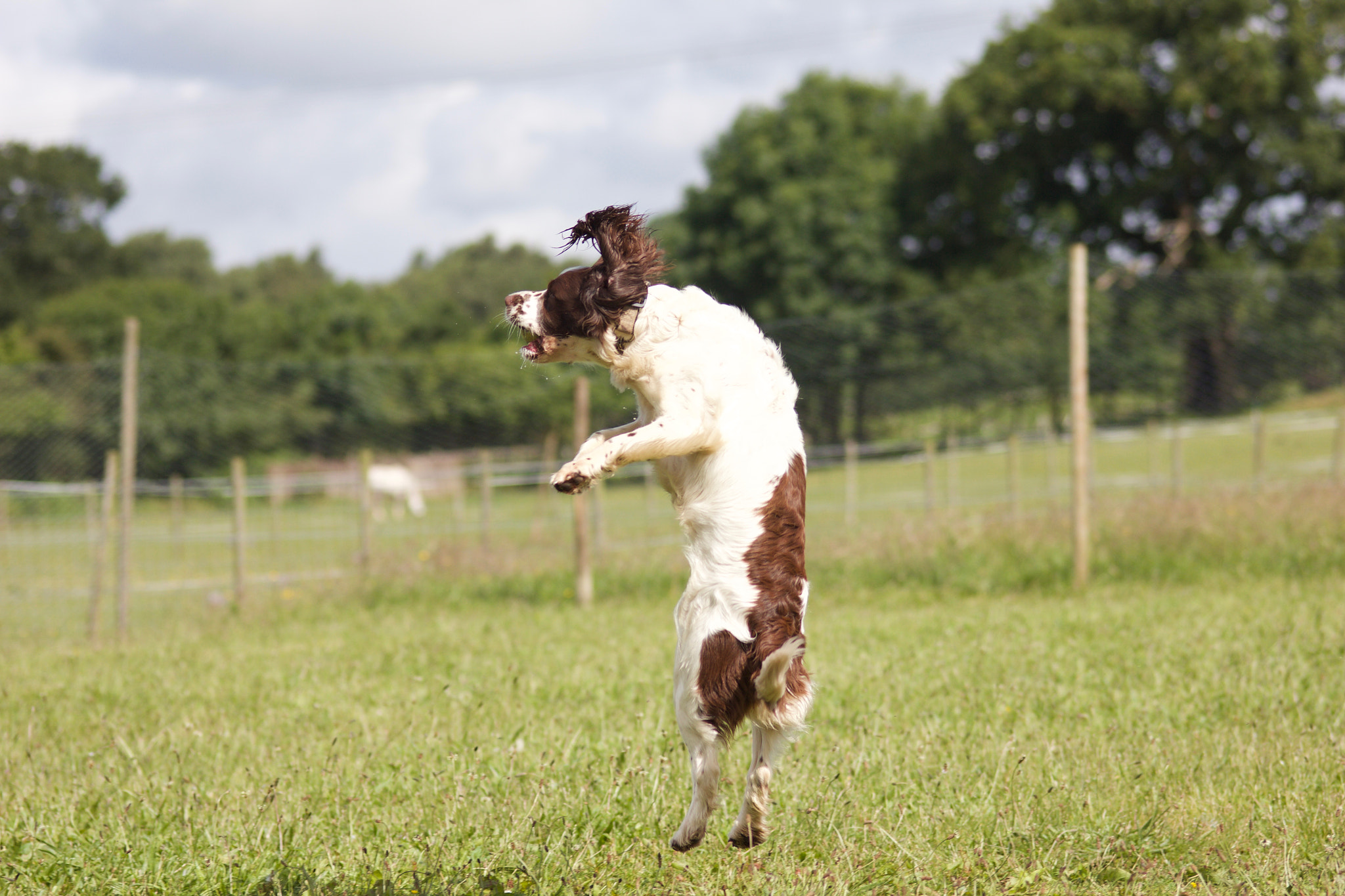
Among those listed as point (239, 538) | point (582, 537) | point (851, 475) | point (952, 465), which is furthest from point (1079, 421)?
point (239, 538)

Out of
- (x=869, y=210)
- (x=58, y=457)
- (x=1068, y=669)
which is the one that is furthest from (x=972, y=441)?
(x=869, y=210)

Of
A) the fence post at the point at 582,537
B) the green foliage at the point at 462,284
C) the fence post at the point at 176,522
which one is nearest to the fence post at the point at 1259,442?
the fence post at the point at 582,537

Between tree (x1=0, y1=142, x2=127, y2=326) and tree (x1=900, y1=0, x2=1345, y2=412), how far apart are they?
→ 34144 millimetres

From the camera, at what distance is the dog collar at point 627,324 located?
2.63 metres

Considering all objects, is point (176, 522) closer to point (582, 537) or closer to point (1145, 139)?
point (582, 537)

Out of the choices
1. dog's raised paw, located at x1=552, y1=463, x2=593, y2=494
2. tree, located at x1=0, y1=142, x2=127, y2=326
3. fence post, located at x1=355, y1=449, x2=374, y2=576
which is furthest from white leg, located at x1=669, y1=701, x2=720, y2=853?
tree, located at x1=0, y1=142, x2=127, y2=326

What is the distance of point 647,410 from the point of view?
8.82 ft

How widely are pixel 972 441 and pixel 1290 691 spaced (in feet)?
41.0

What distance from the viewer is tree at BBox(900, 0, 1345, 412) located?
106ft

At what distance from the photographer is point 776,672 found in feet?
8.06

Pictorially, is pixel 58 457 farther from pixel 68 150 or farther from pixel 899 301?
pixel 68 150

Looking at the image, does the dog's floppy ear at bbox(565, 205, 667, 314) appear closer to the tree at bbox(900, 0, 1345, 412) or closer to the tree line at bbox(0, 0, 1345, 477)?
the tree line at bbox(0, 0, 1345, 477)

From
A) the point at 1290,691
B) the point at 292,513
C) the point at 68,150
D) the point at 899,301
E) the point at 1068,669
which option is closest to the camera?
the point at 1290,691

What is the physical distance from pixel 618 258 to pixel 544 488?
571 inches
